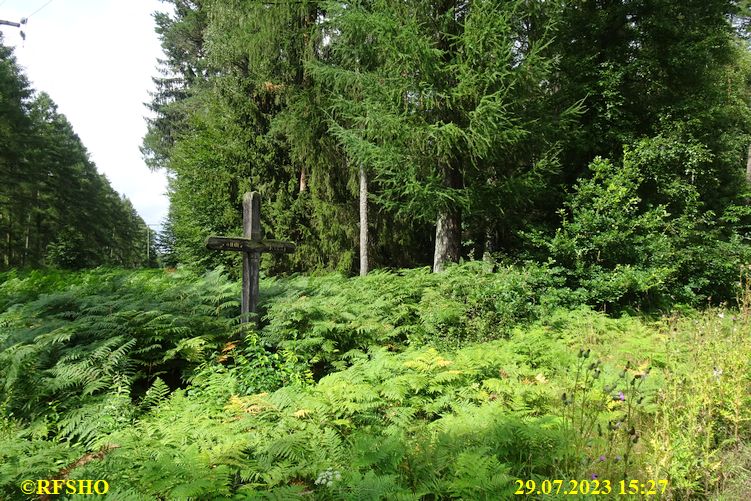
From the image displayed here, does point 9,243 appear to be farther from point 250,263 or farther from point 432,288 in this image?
point 432,288

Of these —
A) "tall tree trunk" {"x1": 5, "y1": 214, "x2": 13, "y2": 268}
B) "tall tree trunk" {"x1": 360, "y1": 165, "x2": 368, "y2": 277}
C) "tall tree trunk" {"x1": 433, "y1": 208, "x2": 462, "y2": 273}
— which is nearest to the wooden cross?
"tall tree trunk" {"x1": 433, "y1": 208, "x2": 462, "y2": 273}

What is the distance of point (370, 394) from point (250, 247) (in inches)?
146

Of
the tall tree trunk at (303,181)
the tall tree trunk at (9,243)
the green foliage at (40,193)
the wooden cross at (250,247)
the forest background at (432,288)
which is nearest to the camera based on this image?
the forest background at (432,288)

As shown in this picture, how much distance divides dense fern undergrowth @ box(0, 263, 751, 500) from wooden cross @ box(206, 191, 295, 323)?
399 millimetres

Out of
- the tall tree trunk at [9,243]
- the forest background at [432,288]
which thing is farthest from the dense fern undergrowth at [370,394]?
Result: the tall tree trunk at [9,243]

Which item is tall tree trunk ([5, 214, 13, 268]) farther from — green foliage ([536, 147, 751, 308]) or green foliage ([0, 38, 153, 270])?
green foliage ([536, 147, 751, 308])

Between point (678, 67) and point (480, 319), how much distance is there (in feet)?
30.0

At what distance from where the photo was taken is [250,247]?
6371 mm

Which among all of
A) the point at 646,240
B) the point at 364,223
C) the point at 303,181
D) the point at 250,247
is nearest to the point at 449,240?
the point at 364,223

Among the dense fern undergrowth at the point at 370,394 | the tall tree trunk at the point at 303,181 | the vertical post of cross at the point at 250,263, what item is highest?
the tall tree trunk at the point at 303,181

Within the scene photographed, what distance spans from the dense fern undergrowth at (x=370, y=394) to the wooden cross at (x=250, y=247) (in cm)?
40

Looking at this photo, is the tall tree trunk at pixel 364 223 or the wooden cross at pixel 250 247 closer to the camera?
the wooden cross at pixel 250 247

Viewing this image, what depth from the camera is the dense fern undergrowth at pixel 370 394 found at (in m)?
2.41

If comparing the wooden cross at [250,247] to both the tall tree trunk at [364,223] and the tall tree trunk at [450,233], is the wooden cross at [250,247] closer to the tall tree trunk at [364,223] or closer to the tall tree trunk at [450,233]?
the tall tree trunk at [450,233]
